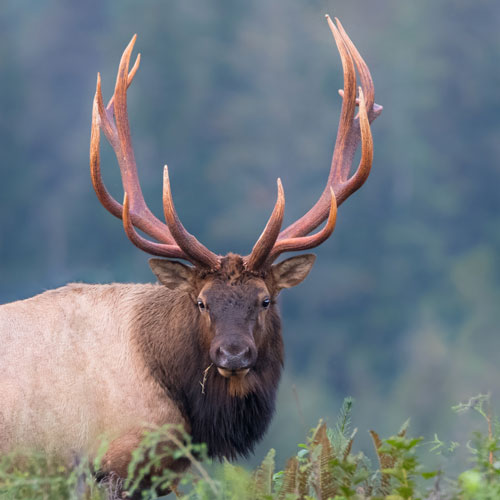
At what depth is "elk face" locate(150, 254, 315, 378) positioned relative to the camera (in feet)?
16.5

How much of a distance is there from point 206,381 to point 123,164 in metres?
1.95

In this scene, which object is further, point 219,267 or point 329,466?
point 219,267

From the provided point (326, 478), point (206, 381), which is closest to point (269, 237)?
point (206, 381)

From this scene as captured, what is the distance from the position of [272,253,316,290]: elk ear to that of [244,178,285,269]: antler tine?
0.87ft

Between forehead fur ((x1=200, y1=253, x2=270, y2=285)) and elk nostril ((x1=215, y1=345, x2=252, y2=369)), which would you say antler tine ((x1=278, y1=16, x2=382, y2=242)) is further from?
elk nostril ((x1=215, y1=345, x2=252, y2=369))

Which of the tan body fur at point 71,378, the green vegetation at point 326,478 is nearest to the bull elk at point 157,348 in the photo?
the tan body fur at point 71,378

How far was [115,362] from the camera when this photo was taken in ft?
18.3

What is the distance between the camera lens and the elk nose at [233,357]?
496 centimetres

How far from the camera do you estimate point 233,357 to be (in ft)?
16.3

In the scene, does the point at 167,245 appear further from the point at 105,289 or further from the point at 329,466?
the point at 329,466

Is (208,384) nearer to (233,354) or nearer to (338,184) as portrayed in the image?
(233,354)

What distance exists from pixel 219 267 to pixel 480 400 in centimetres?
252

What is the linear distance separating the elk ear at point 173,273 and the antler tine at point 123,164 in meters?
0.34

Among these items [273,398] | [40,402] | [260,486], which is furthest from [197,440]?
[260,486]
